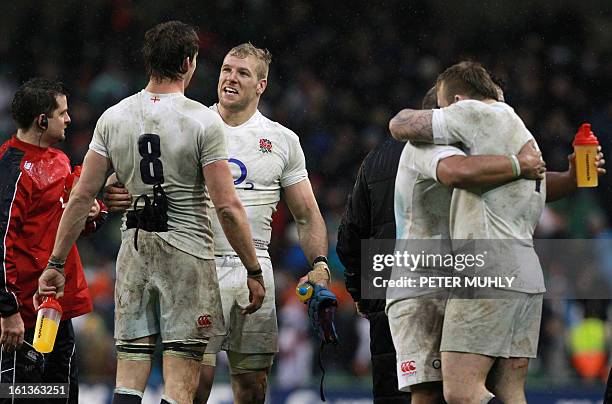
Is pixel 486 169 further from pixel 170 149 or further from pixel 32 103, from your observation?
pixel 32 103

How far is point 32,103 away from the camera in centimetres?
586

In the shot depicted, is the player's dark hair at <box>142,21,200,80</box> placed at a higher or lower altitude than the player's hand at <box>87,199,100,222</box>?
higher

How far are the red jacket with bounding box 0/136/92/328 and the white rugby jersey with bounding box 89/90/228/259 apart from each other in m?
0.84

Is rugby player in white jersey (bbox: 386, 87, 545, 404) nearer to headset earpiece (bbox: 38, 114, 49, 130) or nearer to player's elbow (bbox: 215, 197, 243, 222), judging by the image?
player's elbow (bbox: 215, 197, 243, 222)

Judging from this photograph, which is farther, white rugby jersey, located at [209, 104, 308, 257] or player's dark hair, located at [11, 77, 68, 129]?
white rugby jersey, located at [209, 104, 308, 257]

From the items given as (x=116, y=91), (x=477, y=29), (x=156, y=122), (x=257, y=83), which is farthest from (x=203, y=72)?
(x=156, y=122)

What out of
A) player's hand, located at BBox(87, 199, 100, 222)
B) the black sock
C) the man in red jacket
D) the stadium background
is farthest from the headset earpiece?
the stadium background

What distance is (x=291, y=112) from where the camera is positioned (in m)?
13.5

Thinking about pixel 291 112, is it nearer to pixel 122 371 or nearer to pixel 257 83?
pixel 257 83

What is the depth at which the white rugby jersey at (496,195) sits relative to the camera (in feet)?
15.2

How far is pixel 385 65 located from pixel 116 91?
346 cm

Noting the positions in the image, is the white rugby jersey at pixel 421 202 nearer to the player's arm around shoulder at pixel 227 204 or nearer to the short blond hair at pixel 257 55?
the player's arm around shoulder at pixel 227 204

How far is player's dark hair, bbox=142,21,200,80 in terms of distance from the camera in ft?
16.5

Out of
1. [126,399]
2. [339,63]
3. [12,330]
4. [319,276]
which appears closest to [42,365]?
[12,330]
